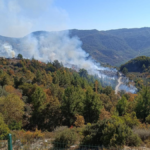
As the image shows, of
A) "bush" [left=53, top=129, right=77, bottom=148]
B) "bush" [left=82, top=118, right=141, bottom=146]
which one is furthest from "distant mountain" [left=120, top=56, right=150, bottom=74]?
"bush" [left=53, top=129, right=77, bottom=148]

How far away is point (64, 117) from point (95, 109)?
173 inches

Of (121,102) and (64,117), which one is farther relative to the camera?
(121,102)

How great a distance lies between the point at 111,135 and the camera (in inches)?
282

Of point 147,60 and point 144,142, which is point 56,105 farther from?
point 147,60

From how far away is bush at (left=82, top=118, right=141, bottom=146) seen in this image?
23.0ft

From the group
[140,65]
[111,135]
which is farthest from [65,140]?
[140,65]

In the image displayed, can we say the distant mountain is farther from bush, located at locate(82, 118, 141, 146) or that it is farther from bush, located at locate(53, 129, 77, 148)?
bush, located at locate(53, 129, 77, 148)

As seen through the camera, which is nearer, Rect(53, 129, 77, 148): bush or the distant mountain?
Rect(53, 129, 77, 148): bush

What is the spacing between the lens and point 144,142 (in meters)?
7.86

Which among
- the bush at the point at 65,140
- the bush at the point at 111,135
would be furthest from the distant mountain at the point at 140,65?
the bush at the point at 65,140

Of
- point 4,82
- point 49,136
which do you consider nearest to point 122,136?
point 49,136

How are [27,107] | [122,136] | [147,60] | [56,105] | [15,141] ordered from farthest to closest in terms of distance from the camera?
1. [147,60]
2. [27,107]
3. [56,105]
4. [15,141]
5. [122,136]

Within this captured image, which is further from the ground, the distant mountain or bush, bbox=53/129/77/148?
the distant mountain

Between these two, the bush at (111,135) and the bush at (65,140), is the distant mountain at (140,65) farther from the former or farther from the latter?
the bush at (65,140)
